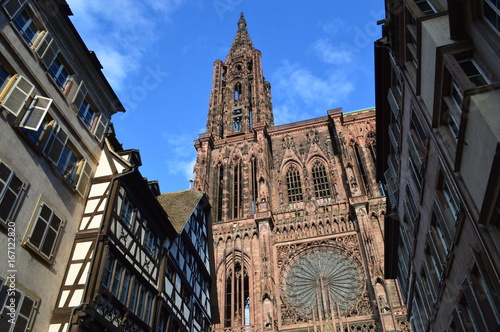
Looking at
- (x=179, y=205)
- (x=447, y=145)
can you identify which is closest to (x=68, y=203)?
(x=179, y=205)

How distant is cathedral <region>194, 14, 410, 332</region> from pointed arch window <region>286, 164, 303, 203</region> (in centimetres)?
9

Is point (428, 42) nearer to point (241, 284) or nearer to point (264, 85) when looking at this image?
point (241, 284)

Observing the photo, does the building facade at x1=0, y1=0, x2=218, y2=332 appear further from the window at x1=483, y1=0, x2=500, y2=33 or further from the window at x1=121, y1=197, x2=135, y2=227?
the window at x1=483, y1=0, x2=500, y2=33

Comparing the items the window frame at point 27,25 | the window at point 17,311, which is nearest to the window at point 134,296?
the window at point 17,311

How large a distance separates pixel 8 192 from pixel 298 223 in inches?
1029

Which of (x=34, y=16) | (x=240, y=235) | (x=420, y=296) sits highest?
(x=240, y=235)

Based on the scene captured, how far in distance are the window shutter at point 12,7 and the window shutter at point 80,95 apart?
2731 millimetres

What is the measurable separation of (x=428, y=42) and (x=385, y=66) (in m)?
4.89

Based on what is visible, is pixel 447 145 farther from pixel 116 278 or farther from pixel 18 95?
pixel 18 95

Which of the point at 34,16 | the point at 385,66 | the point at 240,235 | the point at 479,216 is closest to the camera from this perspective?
the point at 479,216

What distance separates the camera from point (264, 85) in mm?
49062

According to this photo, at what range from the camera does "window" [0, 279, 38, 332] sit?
26.2 feet

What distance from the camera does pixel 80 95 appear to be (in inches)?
487

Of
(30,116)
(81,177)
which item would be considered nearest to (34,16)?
(30,116)
